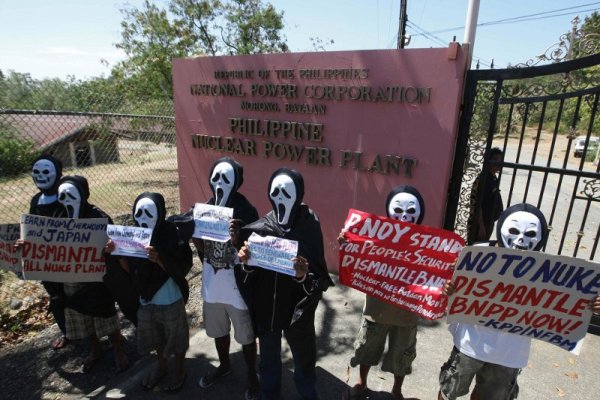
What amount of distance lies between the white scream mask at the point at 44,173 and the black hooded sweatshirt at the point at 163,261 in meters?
0.94

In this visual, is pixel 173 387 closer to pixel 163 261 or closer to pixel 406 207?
pixel 163 261

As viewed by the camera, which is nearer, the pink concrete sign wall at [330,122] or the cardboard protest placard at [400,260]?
the cardboard protest placard at [400,260]

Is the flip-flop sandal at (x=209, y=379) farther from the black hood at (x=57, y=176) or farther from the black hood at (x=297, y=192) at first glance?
the black hood at (x=57, y=176)

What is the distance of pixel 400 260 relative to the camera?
8.64 ft

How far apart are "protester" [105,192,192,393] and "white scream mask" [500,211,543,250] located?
2.23 meters

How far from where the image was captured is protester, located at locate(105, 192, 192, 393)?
2725mm

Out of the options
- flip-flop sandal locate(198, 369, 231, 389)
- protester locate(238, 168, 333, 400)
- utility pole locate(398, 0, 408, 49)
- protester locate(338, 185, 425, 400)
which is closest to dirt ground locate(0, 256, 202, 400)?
flip-flop sandal locate(198, 369, 231, 389)

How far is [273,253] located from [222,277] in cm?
60

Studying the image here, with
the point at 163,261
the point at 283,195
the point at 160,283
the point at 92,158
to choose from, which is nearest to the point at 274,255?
the point at 283,195

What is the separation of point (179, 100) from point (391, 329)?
4623 mm

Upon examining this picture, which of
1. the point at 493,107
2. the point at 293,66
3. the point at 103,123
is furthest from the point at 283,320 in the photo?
the point at 103,123

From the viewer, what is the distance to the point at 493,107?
3.47 m

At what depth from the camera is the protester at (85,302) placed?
2.93 meters

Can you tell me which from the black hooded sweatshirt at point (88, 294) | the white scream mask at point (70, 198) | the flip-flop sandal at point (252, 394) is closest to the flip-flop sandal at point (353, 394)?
the flip-flop sandal at point (252, 394)
